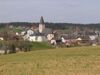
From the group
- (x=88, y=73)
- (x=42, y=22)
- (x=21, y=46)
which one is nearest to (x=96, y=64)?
(x=88, y=73)

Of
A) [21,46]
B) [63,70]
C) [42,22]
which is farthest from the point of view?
[42,22]

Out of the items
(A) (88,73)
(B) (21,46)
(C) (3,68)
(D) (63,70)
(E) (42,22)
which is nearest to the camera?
(A) (88,73)

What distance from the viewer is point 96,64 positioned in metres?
19.3

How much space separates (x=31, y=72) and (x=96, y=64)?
13.7 feet

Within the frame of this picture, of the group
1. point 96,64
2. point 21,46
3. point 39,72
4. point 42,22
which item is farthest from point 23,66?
point 42,22

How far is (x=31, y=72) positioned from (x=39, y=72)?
15.5 inches

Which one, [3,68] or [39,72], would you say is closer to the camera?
[39,72]

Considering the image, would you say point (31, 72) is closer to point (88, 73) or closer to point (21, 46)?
point (88, 73)

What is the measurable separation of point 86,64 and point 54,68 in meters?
2.25

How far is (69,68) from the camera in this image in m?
17.9

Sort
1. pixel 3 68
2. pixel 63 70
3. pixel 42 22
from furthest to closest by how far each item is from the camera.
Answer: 1. pixel 42 22
2. pixel 3 68
3. pixel 63 70

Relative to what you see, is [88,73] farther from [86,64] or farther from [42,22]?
[42,22]

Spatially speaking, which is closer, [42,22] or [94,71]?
[94,71]

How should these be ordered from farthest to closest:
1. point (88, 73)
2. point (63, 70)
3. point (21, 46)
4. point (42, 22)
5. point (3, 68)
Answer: point (42, 22), point (21, 46), point (3, 68), point (63, 70), point (88, 73)
